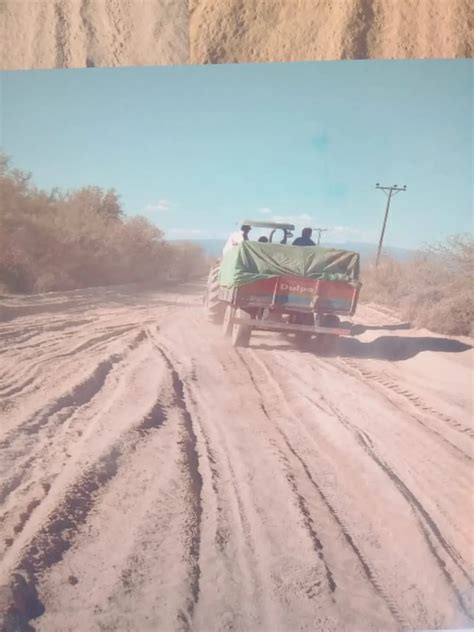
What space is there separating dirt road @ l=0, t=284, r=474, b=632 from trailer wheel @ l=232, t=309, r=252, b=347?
4cm

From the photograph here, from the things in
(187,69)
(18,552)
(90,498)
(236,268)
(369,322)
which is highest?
(187,69)

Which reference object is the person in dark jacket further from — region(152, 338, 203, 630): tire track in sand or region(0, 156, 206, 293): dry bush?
region(152, 338, 203, 630): tire track in sand

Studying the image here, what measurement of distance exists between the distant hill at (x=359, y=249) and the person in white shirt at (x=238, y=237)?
2 centimetres

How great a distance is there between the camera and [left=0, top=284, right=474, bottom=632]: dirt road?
145 centimetres

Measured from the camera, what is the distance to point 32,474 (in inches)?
59.3

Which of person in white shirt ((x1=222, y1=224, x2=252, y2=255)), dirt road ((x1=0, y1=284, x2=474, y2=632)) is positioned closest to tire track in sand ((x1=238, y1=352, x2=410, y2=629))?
dirt road ((x1=0, y1=284, x2=474, y2=632))

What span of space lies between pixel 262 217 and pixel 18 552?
49.4 inches

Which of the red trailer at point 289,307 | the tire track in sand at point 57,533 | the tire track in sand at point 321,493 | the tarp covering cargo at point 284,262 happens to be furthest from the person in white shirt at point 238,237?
the tire track in sand at point 57,533

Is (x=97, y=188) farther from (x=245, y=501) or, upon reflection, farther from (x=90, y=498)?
(x=245, y=501)

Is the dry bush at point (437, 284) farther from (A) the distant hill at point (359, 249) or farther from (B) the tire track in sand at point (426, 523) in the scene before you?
(B) the tire track in sand at point (426, 523)

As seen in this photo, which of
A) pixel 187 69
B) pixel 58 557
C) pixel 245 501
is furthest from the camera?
→ pixel 187 69

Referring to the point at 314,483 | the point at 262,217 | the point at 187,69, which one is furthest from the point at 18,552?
the point at 187,69

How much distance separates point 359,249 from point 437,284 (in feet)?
1.05

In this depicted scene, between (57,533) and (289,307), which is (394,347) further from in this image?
(57,533)
